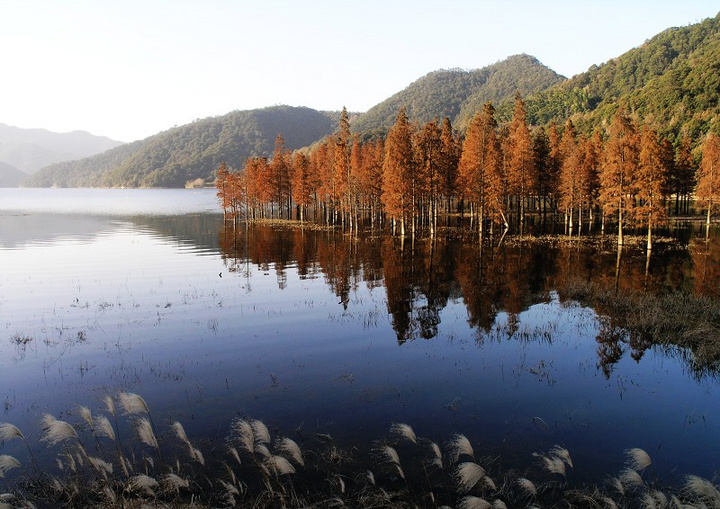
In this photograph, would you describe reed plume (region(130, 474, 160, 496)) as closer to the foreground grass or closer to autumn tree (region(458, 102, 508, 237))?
the foreground grass

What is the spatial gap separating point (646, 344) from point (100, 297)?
31.8 metres

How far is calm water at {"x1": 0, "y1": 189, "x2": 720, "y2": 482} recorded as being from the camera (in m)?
12.8

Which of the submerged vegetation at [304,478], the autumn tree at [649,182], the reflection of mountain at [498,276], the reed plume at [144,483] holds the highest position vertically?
the autumn tree at [649,182]

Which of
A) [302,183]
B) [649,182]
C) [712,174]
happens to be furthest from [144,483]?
[302,183]

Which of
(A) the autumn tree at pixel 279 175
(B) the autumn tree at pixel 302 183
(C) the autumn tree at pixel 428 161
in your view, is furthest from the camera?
(A) the autumn tree at pixel 279 175

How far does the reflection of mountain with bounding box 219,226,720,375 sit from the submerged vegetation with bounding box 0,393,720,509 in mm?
8939

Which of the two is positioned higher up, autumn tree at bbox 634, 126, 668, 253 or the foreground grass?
autumn tree at bbox 634, 126, 668, 253

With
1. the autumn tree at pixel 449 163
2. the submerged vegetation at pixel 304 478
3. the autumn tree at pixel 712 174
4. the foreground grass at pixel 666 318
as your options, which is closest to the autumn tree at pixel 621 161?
the foreground grass at pixel 666 318

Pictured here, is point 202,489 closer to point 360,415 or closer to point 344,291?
point 360,415

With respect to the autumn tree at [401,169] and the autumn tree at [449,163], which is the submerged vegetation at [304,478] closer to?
the autumn tree at [401,169]

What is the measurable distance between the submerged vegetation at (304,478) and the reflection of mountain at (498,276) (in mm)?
8939

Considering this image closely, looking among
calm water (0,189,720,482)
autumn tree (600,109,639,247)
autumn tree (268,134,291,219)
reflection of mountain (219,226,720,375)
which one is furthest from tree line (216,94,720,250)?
calm water (0,189,720,482)

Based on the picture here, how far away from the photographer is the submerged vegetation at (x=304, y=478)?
8.98 metres

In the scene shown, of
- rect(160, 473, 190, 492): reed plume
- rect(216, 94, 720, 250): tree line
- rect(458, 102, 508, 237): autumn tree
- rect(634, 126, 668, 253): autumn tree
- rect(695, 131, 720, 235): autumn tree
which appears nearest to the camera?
rect(160, 473, 190, 492): reed plume
